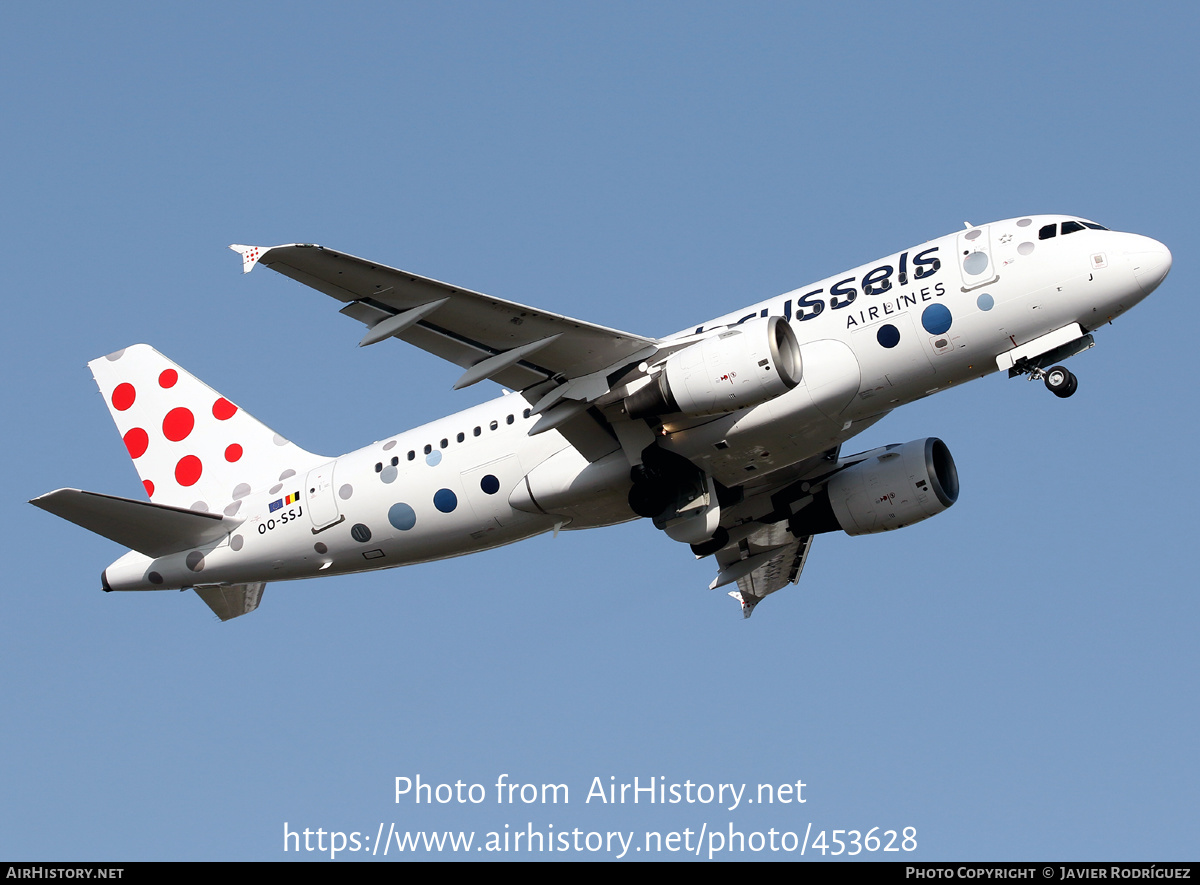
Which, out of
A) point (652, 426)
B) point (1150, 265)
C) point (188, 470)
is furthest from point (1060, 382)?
point (188, 470)

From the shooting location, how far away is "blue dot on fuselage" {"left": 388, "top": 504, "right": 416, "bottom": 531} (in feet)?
109

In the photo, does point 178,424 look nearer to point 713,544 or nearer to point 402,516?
point 402,516

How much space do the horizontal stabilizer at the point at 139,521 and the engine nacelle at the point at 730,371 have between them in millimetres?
12295

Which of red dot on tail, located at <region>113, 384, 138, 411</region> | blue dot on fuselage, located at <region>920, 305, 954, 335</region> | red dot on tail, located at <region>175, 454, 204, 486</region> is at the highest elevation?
red dot on tail, located at <region>113, 384, 138, 411</region>

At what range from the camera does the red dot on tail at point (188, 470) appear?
37.7 meters

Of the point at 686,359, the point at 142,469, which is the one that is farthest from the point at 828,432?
the point at 142,469

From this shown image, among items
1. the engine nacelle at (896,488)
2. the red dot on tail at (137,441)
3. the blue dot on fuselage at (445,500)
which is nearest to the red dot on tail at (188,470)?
the red dot on tail at (137,441)

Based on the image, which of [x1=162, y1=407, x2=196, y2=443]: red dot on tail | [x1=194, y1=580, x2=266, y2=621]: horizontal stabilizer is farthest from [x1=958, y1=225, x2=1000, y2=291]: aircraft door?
[x1=162, y1=407, x2=196, y2=443]: red dot on tail

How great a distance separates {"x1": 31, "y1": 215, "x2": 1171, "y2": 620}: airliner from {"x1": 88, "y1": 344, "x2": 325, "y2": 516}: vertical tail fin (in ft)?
0.39

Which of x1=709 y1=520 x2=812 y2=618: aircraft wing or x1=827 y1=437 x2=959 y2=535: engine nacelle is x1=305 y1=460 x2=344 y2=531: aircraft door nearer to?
x1=709 y1=520 x2=812 y2=618: aircraft wing

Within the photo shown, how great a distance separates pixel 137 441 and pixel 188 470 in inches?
81.5

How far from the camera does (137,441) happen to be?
38.8 meters

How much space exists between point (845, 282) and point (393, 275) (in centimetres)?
988
